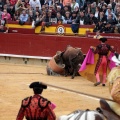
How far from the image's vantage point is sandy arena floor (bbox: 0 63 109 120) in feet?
32.6

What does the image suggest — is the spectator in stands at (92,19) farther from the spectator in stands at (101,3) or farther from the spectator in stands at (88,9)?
the spectator in stands at (101,3)

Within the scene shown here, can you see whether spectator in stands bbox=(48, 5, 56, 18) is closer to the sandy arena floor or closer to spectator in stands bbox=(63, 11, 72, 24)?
spectator in stands bbox=(63, 11, 72, 24)

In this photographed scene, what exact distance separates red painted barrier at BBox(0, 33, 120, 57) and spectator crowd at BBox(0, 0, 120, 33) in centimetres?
60

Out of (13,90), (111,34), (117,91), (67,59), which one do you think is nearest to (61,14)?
(111,34)

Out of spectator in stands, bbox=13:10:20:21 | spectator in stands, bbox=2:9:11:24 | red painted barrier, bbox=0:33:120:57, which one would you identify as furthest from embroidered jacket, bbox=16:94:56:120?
spectator in stands, bbox=13:10:20:21

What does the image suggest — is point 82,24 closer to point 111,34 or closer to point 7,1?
point 111,34

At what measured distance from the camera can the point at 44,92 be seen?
39.0 feet

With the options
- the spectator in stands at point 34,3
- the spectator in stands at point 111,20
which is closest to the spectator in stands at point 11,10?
the spectator in stands at point 34,3

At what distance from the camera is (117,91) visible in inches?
230

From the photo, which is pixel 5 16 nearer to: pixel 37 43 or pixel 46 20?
pixel 46 20

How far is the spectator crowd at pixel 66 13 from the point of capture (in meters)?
17.5

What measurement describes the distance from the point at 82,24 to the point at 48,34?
5.10 feet

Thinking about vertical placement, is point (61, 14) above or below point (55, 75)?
above

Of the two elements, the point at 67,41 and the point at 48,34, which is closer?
the point at 67,41
